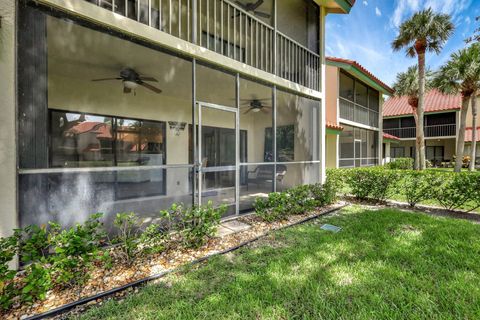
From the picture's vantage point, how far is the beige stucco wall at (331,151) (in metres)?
12.1

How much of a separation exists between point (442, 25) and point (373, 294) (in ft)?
55.5

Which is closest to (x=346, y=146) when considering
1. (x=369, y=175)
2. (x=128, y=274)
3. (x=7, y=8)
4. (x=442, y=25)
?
(x=369, y=175)

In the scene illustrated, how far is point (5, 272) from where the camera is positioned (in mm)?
2145

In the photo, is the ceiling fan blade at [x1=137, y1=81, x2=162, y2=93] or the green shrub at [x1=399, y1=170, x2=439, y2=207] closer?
the ceiling fan blade at [x1=137, y1=81, x2=162, y2=93]

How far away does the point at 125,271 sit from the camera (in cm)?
305

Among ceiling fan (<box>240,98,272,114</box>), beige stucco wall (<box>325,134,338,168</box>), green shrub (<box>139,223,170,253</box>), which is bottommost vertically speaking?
green shrub (<box>139,223,170,253</box>)

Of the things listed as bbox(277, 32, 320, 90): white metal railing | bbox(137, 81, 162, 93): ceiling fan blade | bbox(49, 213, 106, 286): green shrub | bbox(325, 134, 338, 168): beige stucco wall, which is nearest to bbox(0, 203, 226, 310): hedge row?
bbox(49, 213, 106, 286): green shrub

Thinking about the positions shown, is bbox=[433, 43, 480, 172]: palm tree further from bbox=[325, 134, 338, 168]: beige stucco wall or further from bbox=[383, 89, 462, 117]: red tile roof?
bbox=[325, 134, 338, 168]: beige stucco wall

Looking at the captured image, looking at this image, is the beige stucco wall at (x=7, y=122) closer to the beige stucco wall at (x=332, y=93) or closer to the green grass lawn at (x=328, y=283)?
the green grass lawn at (x=328, y=283)

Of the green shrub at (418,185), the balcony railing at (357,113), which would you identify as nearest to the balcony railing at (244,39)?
the green shrub at (418,185)

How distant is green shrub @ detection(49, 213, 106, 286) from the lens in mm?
2484

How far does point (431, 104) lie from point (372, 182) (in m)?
24.4

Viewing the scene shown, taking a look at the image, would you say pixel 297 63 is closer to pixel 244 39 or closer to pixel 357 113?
pixel 244 39

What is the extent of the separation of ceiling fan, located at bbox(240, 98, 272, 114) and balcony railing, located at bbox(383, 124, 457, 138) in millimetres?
24946
